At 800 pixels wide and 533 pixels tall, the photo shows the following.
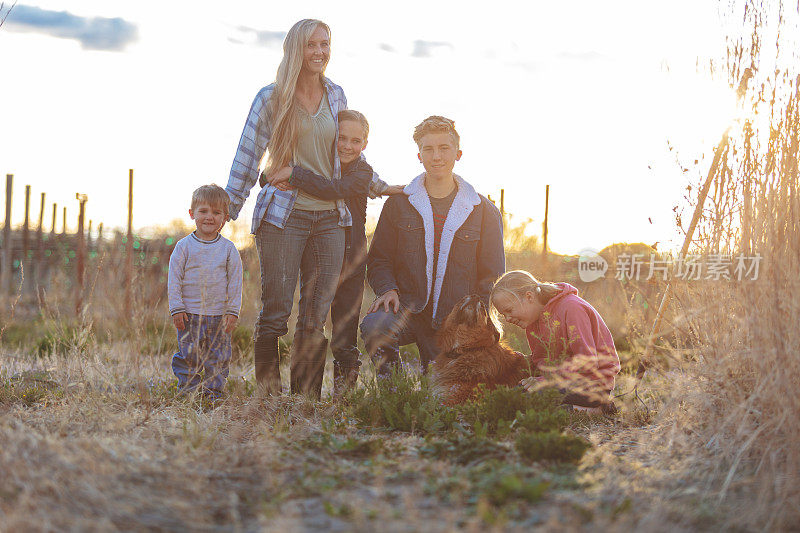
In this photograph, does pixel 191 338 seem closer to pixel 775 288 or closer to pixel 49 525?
pixel 49 525

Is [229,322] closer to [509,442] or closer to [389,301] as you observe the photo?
[389,301]

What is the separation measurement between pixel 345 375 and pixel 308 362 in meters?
0.32

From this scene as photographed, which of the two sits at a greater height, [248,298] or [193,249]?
[193,249]

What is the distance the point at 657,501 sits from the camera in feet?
7.88

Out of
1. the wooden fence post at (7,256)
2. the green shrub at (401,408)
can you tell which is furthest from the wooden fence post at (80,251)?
the green shrub at (401,408)

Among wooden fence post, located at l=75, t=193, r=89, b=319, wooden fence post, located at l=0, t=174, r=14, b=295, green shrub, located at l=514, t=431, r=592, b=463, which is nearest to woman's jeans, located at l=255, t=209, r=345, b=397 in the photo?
green shrub, located at l=514, t=431, r=592, b=463

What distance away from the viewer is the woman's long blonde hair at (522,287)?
4.08m

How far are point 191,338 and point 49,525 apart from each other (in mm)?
2503

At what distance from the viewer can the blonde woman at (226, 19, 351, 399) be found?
417 centimetres

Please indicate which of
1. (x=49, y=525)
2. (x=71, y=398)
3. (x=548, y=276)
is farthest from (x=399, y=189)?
(x=548, y=276)

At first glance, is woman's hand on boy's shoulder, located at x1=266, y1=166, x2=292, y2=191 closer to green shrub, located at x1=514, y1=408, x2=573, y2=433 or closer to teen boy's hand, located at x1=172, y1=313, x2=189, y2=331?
teen boy's hand, located at x1=172, y1=313, x2=189, y2=331

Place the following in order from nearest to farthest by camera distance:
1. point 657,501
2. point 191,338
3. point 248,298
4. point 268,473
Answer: point 657,501 < point 268,473 < point 191,338 < point 248,298

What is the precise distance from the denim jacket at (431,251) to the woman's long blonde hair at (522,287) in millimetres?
487

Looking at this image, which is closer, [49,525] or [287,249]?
[49,525]
